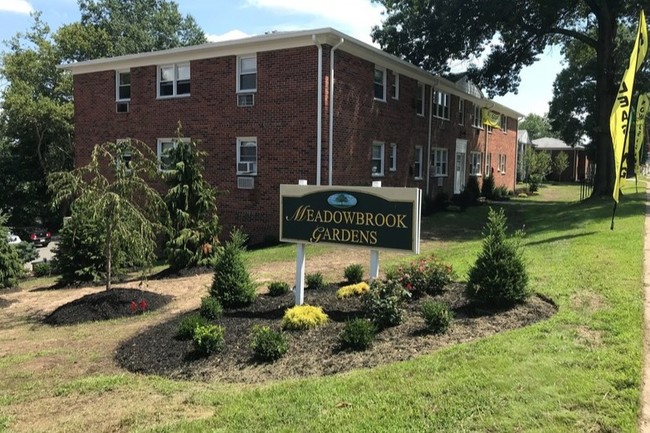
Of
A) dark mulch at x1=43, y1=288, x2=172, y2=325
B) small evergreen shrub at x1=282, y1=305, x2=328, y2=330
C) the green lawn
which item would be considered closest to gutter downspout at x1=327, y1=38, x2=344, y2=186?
dark mulch at x1=43, y1=288, x2=172, y2=325

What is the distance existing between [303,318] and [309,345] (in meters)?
0.62

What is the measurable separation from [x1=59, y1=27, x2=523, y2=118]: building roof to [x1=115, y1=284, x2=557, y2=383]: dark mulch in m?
11.5

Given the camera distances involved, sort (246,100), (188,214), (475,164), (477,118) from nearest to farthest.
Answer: (188,214) < (246,100) < (477,118) < (475,164)

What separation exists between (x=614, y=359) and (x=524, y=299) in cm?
213

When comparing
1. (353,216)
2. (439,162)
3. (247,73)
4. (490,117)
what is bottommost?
(353,216)

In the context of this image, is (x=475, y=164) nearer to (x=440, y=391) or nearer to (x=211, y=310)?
(x=211, y=310)

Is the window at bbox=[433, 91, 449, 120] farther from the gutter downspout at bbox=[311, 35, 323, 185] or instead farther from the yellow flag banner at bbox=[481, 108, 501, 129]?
the gutter downspout at bbox=[311, 35, 323, 185]

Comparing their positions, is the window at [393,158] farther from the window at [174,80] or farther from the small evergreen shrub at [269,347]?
the small evergreen shrub at [269,347]

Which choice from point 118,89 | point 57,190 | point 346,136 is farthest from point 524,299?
point 118,89

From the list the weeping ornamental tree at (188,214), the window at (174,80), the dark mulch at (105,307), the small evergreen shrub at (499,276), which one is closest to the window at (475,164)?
the window at (174,80)

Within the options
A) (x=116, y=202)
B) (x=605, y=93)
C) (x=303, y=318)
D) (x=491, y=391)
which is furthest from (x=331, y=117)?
(x=491, y=391)

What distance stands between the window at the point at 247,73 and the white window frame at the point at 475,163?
17.6 metres

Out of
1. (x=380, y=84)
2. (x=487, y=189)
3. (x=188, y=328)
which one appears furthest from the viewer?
(x=487, y=189)

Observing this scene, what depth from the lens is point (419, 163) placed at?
81.2ft
